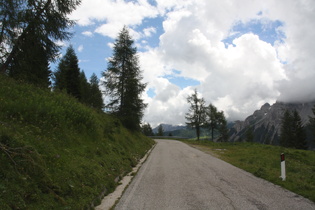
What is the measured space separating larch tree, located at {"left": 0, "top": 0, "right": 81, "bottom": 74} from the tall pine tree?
33.2 feet

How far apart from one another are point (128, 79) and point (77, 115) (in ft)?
41.6

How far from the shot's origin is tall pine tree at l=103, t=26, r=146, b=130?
24.0 meters

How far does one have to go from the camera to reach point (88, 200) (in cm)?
579

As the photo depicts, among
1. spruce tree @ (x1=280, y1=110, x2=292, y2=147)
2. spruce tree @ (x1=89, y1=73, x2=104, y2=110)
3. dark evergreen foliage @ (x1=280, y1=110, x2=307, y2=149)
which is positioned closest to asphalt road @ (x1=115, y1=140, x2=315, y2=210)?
spruce tree @ (x1=89, y1=73, x2=104, y2=110)

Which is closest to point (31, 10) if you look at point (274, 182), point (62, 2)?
point (62, 2)

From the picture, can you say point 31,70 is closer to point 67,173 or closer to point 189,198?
point 67,173

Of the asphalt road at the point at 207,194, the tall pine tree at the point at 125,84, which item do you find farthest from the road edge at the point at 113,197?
the tall pine tree at the point at 125,84

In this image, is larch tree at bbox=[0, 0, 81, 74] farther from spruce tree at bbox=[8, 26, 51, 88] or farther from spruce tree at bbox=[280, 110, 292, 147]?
spruce tree at bbox=[280, 110, 292, 147]

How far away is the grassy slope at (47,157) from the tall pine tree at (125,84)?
1105cm

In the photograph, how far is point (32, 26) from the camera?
44.5 feet

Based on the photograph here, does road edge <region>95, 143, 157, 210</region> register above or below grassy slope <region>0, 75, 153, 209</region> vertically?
below

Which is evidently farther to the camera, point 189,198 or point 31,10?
point 31,10

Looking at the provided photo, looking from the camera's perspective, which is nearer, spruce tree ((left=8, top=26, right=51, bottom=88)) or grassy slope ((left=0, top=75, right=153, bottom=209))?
grassy slope ((left=0, top=75, right=153, bottom=209))

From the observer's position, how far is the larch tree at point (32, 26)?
1258 cm
